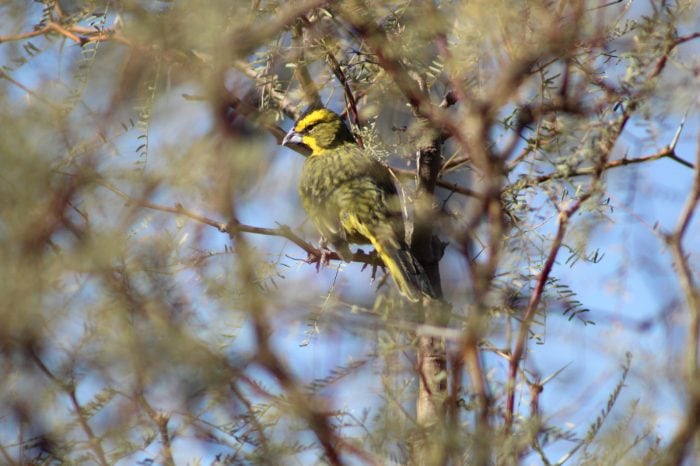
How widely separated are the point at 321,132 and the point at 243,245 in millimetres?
3883

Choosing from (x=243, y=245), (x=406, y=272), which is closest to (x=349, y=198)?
(x=406, y=272)

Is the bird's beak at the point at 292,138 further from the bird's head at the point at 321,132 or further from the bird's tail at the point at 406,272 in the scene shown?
the bird's tail at the point at 406,272

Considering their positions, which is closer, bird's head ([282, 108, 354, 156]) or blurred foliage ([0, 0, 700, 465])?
blurred foliage ([0, 0, 700, 465])

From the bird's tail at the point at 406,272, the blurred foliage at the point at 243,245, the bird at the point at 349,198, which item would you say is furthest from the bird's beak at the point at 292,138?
the blurred foliage at the point at 243,245

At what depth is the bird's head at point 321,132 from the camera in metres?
5.54

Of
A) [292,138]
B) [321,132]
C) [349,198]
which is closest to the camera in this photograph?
[349,198]

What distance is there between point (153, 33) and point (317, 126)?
3368 mm

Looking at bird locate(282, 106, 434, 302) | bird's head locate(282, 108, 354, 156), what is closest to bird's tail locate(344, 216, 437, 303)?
bird locate(282, 106, 434, 302)

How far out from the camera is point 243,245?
1804 millimetres

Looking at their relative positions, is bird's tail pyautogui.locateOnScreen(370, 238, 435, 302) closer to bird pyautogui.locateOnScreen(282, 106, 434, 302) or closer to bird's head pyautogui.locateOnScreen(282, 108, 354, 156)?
bird pyautogui.locateOnScreen(282, 106, 434, 302)

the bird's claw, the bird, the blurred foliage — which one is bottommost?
the blurred foliage

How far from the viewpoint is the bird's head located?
18.2ft

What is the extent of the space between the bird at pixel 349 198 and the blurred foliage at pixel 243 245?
108 centimetres

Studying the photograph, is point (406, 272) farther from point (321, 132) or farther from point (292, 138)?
point (321, 132)
